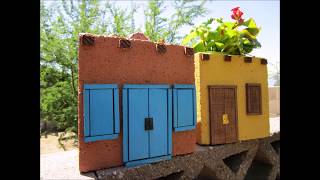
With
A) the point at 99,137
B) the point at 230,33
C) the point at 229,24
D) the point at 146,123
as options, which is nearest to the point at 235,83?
the point at 230,33

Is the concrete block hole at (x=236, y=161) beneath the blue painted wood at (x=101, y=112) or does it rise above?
beneath

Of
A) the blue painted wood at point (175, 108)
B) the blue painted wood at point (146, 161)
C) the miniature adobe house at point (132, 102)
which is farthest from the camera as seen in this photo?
the blue painted wood at point (175, 108)

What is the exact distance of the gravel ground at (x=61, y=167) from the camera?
123 inches

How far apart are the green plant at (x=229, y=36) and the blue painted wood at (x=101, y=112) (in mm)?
2715

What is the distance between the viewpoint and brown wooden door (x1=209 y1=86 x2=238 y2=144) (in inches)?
181

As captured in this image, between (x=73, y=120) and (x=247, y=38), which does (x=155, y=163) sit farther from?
(x=73, y=120)

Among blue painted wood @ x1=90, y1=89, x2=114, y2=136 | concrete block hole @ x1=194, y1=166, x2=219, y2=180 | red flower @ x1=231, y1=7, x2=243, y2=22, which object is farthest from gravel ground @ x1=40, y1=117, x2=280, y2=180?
red flower @ x1=231, y1=7, x2=243, y2=22

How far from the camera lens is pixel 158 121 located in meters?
3.72

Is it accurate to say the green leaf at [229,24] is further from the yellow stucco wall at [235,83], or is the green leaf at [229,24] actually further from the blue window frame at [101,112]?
the blue window frame at [101,112]

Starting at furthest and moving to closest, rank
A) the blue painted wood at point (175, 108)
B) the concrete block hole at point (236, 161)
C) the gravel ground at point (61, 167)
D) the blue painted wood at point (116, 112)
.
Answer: the concrete block hole at point (236, 161)
the blue painted wood at point (175, 108)
the blue painted wood at point (116, 112)
the gravel ground at point (61, 167)

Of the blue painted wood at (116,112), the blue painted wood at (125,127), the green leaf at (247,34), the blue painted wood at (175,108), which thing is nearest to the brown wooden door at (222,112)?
the blue painted wood at (175,108)

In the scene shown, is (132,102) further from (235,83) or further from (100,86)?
(235,83)
